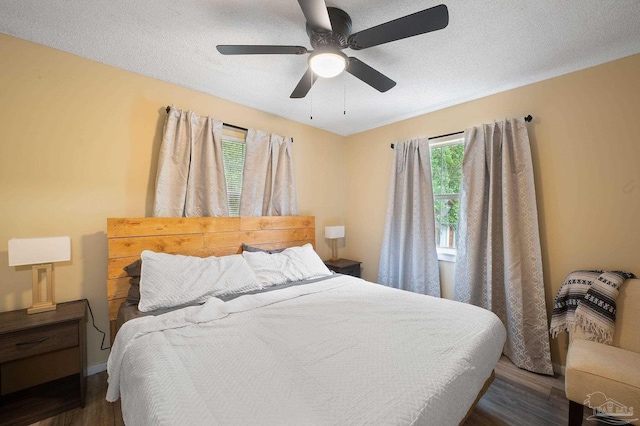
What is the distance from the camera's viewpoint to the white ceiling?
1531 mm

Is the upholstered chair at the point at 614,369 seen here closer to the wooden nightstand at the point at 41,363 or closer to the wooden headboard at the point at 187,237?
the wooden headboard at the point at 187,237

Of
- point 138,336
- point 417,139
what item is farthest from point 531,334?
point 138,336

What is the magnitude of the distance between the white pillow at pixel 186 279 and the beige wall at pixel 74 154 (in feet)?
2.02

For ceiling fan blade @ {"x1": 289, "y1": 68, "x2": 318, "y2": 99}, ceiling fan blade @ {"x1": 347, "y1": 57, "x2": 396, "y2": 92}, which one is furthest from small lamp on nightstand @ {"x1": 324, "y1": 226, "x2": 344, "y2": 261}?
ceiling fan blade @ {"x1": 347, "y1": 57, "x2": 396, "y2": 92}

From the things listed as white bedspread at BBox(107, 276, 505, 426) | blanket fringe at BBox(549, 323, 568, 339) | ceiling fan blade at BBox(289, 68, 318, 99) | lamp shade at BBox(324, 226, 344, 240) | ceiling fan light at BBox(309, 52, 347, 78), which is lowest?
blanket fringe at BBox(549, 323, 568, 339)

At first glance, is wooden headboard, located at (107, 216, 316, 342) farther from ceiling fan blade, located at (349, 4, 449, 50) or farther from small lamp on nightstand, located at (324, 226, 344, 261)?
ceiling fan blade, located at (349, 4, 449, 50)

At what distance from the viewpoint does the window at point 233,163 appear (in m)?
2.79

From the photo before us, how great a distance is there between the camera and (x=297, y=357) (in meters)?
1.16

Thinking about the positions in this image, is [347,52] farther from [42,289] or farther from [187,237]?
[42,289]

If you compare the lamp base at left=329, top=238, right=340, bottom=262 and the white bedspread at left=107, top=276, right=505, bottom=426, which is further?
the lamp base at left=329, top=238, right=340, bottom=262

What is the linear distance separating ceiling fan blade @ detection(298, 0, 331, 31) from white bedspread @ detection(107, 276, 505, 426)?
64.2 inches

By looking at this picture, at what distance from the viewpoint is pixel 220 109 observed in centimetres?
273

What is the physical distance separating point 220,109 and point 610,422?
13.1ft

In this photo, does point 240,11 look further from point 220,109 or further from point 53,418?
point 53,418
